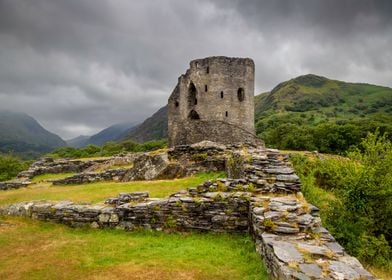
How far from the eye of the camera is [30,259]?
8.61m

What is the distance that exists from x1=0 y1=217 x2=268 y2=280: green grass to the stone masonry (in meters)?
0.45

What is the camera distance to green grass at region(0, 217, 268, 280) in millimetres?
7551

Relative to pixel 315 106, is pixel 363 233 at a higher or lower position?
lower

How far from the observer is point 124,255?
8.70m

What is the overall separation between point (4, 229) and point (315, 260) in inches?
405

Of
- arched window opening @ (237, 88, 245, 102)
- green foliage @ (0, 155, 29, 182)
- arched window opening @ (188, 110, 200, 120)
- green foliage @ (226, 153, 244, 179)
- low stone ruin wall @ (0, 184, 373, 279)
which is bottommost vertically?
green foliage @ (0, 155, 29, 182)

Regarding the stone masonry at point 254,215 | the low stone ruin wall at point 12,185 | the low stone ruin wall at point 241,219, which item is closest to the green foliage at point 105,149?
the low stone ruin wall at point 12,185

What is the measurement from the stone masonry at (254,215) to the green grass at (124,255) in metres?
0.45

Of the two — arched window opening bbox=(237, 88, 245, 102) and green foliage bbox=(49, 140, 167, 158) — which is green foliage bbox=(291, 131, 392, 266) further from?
green foliage bbox=(49, 140, 167, 158)

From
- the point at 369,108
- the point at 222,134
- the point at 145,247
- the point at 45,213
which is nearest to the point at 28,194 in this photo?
the point at 45,213

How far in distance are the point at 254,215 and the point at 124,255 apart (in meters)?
3.62

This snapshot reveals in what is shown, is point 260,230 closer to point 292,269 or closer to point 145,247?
point 292,269

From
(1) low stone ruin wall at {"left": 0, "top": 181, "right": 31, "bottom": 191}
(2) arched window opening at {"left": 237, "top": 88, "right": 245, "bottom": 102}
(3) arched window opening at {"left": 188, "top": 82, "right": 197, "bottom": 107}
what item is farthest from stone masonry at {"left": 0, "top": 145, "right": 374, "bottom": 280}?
(3) arched window opening at {"left": 188, "top": 82, "right": 197, "bottom": 107}

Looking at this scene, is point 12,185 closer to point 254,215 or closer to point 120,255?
point 120,255
